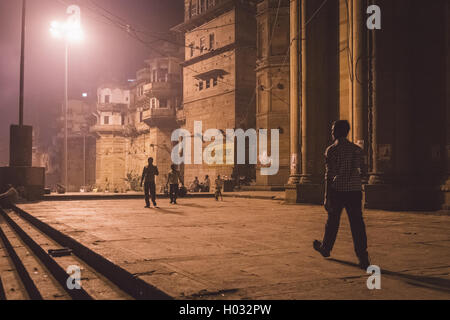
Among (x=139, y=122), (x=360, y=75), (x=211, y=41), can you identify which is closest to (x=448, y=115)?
(x=360, y=75)

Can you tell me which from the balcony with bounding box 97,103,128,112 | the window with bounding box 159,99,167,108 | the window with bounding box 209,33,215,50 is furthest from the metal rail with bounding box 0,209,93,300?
the balcony with bounding box 97,103,128,112

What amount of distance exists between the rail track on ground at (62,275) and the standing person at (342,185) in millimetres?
2328

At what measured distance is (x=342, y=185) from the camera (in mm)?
4777

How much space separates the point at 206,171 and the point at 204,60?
12.0 meters

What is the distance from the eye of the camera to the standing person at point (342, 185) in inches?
186

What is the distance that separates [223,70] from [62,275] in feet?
120

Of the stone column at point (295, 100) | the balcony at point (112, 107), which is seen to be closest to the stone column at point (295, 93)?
the stone column at point (295, 100)

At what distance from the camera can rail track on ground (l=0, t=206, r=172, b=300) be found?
3.87 metres

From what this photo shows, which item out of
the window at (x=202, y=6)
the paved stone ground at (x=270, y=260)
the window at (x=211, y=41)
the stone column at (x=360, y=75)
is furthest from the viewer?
the window at (x=202, y=6)

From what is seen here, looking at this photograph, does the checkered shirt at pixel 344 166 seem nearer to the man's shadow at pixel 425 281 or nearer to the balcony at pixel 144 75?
the man's shadow at pixel 425 281

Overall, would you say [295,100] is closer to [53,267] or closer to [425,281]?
[53,267]

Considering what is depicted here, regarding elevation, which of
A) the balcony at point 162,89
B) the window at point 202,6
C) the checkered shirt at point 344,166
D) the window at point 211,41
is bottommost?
the checkered shirt at point 344,166

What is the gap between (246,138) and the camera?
39.2 meters

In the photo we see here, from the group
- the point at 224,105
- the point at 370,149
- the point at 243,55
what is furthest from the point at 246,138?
the point at 370,149
